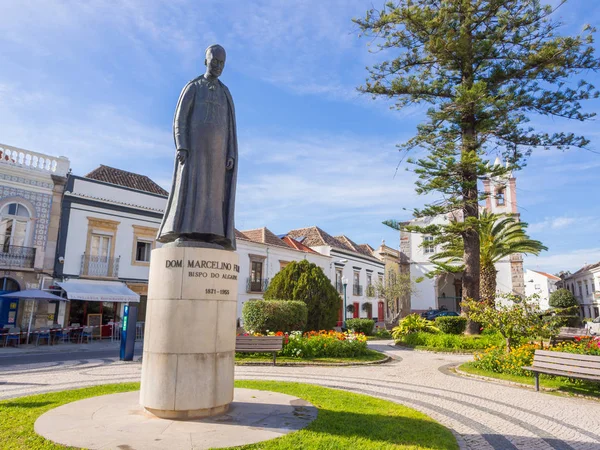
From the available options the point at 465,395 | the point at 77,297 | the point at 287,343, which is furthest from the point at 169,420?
the point at 77,297

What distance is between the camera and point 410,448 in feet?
13.8

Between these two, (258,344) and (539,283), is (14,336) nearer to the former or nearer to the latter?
(258,344)

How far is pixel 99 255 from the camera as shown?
68.8ft

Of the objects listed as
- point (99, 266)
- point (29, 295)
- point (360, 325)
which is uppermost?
point (99, 266)

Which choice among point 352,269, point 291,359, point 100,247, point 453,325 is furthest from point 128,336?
point 352,269

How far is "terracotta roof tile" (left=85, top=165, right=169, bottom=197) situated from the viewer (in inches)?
901

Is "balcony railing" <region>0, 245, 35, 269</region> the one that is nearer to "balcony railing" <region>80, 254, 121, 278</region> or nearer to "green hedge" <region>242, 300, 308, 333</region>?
"balcony railing" <region>80, 254, 121, 278</region>

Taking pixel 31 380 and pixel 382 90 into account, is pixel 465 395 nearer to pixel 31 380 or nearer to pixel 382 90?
pixel 31 380

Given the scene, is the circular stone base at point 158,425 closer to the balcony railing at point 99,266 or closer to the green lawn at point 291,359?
the green lawn at point 291,359

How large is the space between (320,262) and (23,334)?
20.6 metres

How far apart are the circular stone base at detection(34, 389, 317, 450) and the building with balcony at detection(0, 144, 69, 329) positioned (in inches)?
588

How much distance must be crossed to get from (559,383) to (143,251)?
19607 mm

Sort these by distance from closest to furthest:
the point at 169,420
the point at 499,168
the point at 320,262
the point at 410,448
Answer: the point at 410,448, the point at 169,420, the point at 499,168, the point at 320,262

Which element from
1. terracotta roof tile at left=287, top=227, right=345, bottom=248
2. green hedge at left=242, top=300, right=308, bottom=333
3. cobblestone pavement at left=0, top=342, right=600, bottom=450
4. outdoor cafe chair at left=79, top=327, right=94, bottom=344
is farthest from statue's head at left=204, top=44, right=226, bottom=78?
terracotta roof tile at left=287, top=227, right=345, bottom=248
